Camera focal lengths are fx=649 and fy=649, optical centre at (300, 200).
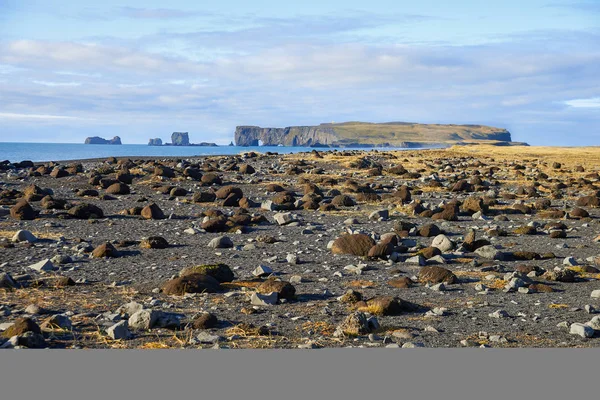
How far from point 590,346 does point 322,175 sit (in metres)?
26.3

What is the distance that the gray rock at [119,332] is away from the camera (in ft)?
23.5

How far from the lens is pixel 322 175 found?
33.2m

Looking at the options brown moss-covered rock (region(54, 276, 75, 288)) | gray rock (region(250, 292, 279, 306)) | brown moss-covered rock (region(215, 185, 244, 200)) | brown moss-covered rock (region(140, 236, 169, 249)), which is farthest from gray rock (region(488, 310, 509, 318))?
brown moss-covered rock (region(215, 185, 244, 200))

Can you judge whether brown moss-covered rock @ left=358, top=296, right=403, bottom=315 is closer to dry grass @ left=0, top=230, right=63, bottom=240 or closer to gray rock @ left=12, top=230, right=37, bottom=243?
gray rock @ left=12, top=230, right=37, bottom=243

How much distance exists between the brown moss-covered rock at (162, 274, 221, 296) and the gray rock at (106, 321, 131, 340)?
6.59ft

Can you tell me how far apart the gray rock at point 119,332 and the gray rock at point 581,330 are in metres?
5.12

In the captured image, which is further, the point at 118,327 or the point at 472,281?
the point at 472,281

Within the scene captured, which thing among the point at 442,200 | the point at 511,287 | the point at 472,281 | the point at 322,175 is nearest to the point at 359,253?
the point at 472,281

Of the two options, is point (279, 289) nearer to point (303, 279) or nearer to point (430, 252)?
point (303, 279)

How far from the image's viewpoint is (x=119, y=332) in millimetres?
7195

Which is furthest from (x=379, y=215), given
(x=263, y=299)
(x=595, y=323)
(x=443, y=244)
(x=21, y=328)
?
(x=21, y=328)

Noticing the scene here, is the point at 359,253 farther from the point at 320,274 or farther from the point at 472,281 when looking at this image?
the point at 472,281

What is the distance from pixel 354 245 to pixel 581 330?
18.1ft

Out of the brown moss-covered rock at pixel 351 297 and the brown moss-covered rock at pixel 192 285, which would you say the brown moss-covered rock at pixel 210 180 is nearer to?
Result: the brown moss-covered rock at pixel 192 285
